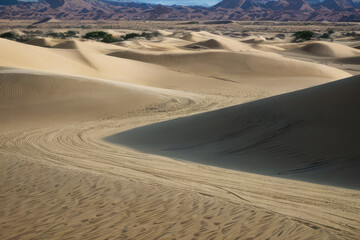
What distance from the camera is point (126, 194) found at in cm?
740

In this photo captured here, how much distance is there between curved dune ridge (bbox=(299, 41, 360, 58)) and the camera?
52406 millimetres

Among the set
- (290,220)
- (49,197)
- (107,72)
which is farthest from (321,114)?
(107,72)

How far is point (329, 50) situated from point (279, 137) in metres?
45.9

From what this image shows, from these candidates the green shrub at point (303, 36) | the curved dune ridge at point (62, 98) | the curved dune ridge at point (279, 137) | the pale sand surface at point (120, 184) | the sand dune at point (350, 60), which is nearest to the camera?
the pale sand surface at point (120, 184)

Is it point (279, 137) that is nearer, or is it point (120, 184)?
point (120, 184)

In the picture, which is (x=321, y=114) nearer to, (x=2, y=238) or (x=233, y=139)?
(x=233, y=139)

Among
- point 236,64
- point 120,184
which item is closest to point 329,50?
point 236,64

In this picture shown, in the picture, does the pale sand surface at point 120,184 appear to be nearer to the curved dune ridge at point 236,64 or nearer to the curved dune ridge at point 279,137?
the curved dune ridge at point 279,137

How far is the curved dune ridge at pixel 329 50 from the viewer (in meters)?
52.4

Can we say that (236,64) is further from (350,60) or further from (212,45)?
(212,45)

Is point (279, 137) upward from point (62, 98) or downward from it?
upward

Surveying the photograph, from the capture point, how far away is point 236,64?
121ft

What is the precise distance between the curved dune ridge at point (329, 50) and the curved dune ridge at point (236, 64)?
669 inches

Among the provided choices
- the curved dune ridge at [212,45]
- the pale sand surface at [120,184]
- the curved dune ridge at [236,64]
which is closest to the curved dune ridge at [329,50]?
the curved dune ridge at [212,45]
